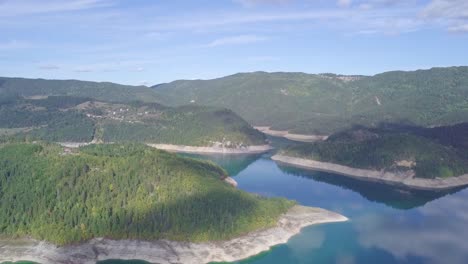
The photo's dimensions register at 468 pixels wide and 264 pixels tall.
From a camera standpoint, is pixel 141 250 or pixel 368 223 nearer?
pixel 141 250

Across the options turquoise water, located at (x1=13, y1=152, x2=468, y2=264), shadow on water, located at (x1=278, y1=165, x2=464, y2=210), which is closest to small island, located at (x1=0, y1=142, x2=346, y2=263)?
turquoise water, located at (x1=13, y1=152, x2=468, y2=264)

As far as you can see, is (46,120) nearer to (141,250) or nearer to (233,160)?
(233,160)

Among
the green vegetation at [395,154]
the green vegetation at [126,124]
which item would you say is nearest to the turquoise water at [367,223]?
the green vegetation at [395,154]

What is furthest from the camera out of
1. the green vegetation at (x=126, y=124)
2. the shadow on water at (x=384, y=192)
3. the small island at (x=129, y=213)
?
the green vegetation at (x=126, y=124)

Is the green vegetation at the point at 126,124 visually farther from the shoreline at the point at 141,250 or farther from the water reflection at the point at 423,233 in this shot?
the shoreline at the point at 141,250

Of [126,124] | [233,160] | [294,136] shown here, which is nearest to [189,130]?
[126,124]
